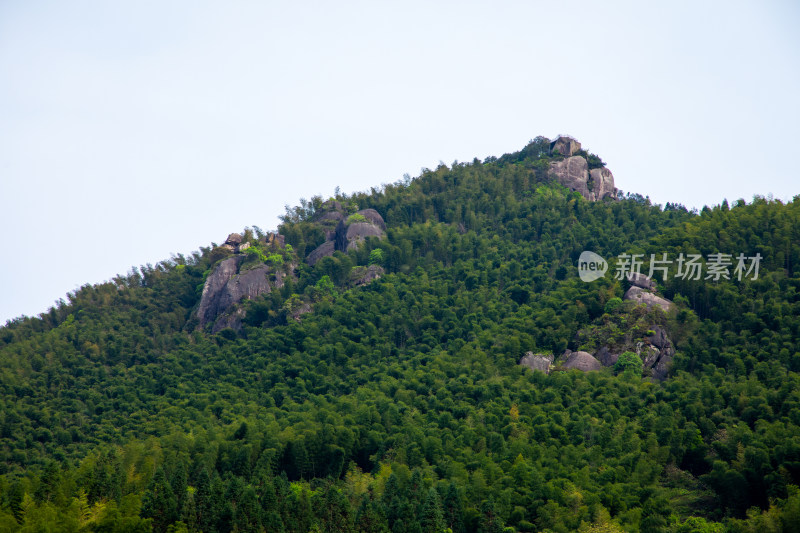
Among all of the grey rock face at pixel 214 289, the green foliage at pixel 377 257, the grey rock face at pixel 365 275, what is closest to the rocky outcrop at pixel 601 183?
the green foliage at pixel 377 257

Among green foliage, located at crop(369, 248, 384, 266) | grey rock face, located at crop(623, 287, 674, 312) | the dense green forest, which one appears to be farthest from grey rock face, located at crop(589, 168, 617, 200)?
grey rock face, located at crop(623, 287, 674, 312)

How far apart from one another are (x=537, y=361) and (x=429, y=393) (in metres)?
8.26

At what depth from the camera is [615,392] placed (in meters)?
50.1

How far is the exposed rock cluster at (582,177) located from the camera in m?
87.9

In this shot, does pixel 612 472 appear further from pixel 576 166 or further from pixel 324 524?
pixel 576 166

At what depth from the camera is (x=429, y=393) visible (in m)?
53.2

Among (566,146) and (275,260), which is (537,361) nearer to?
(275,260)

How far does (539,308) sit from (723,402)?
1815 centimetres

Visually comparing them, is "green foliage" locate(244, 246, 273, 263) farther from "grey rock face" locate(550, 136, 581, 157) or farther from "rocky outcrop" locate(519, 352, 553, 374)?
"grey rock face" locate(550, 136, 581, 157)

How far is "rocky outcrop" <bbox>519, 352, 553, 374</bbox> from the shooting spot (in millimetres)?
55375

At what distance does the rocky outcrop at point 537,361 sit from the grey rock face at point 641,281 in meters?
10.1

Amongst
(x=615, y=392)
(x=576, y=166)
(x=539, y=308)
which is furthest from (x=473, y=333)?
(x=576, y=166)

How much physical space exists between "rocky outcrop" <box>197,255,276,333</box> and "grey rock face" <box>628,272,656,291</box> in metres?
31.2

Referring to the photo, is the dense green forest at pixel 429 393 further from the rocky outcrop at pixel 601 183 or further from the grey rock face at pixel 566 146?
the grey rock face at pixel 566 146
